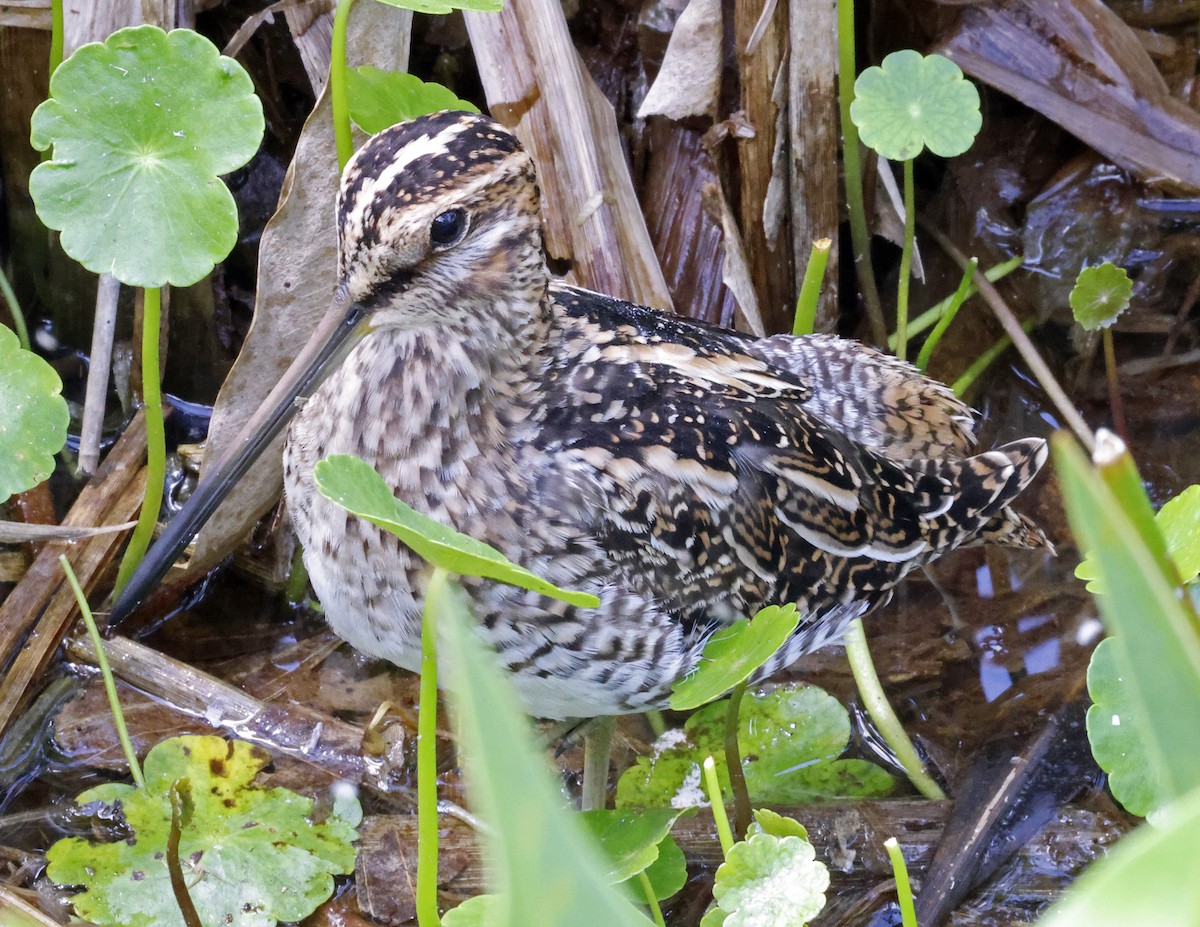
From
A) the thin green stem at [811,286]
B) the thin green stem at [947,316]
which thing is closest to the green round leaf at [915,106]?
the thin green stem at [811,286]

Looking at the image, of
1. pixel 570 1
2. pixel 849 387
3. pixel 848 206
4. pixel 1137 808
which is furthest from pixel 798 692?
pixel 570 1

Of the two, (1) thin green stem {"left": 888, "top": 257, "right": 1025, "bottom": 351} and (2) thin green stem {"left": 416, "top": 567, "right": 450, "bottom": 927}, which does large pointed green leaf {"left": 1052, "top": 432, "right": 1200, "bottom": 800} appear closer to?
(2) thin green stem {"left": 416, "top": 567, "right": 450, "bottom": 927}

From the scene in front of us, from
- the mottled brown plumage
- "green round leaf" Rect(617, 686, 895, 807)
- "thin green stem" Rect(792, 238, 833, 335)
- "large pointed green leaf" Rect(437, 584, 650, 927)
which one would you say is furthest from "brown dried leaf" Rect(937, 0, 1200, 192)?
"large pointed green leaf" Rect(437, 584, 650, 927)

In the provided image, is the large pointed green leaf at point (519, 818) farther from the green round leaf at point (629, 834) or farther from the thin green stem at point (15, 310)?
the thin green stem at point (15, 310)

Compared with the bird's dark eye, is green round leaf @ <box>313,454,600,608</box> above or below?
below

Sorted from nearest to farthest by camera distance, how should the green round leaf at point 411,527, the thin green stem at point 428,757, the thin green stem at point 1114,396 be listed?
1. the green round leaf at point 411,527
2. the thin green stem at point 428,757
3. the thin green stem at point 1114,396

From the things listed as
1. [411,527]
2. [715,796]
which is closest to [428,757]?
[411,527]
